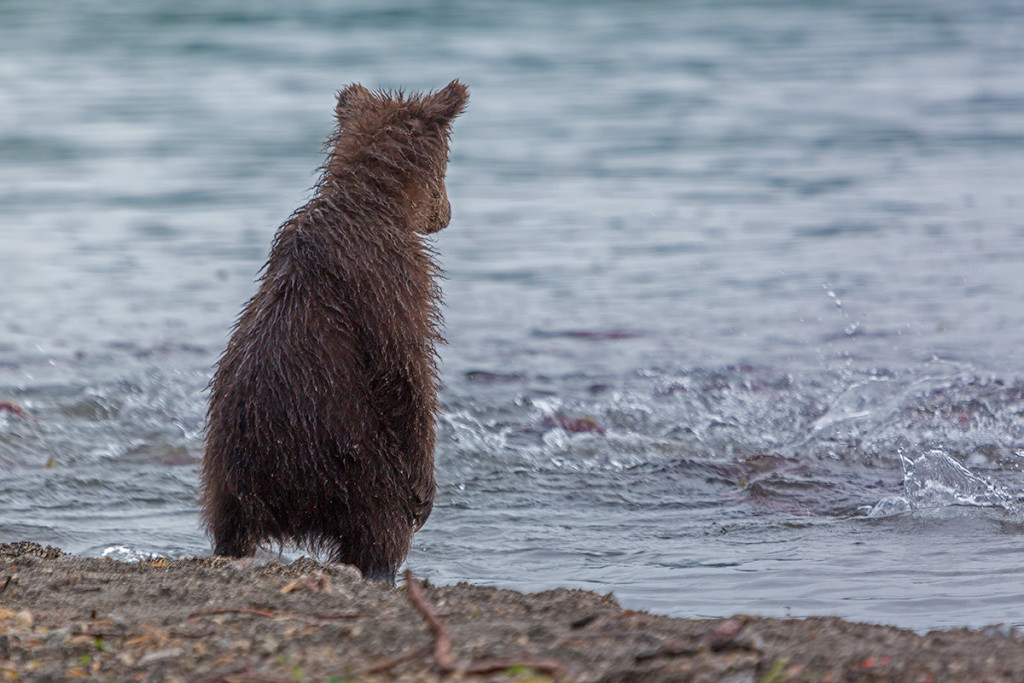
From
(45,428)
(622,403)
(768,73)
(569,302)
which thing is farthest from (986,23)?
(45,428)

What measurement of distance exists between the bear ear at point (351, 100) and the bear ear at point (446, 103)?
22cm

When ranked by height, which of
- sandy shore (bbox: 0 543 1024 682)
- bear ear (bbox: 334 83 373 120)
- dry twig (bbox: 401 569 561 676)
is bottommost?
sandy shore (bbox: 0 543 1024 682)

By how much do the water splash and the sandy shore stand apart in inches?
63.3

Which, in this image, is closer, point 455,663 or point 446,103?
point 455,663

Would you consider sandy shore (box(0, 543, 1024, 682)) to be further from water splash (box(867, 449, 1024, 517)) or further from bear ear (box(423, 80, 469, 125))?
bear ear (box(423, 80, 469, 125))

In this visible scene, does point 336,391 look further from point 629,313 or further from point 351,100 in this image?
point 629,313

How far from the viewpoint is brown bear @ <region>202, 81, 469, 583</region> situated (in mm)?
4020

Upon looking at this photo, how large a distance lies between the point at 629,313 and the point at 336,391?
223 inches

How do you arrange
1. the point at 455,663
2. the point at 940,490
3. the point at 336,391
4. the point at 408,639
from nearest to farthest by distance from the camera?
the point at 455,663
the point at 408,639
the point at 336,391
the point at 940,490

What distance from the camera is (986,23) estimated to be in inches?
1133

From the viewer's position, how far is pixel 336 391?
405cm

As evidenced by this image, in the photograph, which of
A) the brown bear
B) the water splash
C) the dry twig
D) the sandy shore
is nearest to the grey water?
the water splash

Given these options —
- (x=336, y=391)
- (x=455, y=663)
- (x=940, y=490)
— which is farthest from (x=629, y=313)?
(x=455, y=663)

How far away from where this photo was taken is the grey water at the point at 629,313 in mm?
5152
